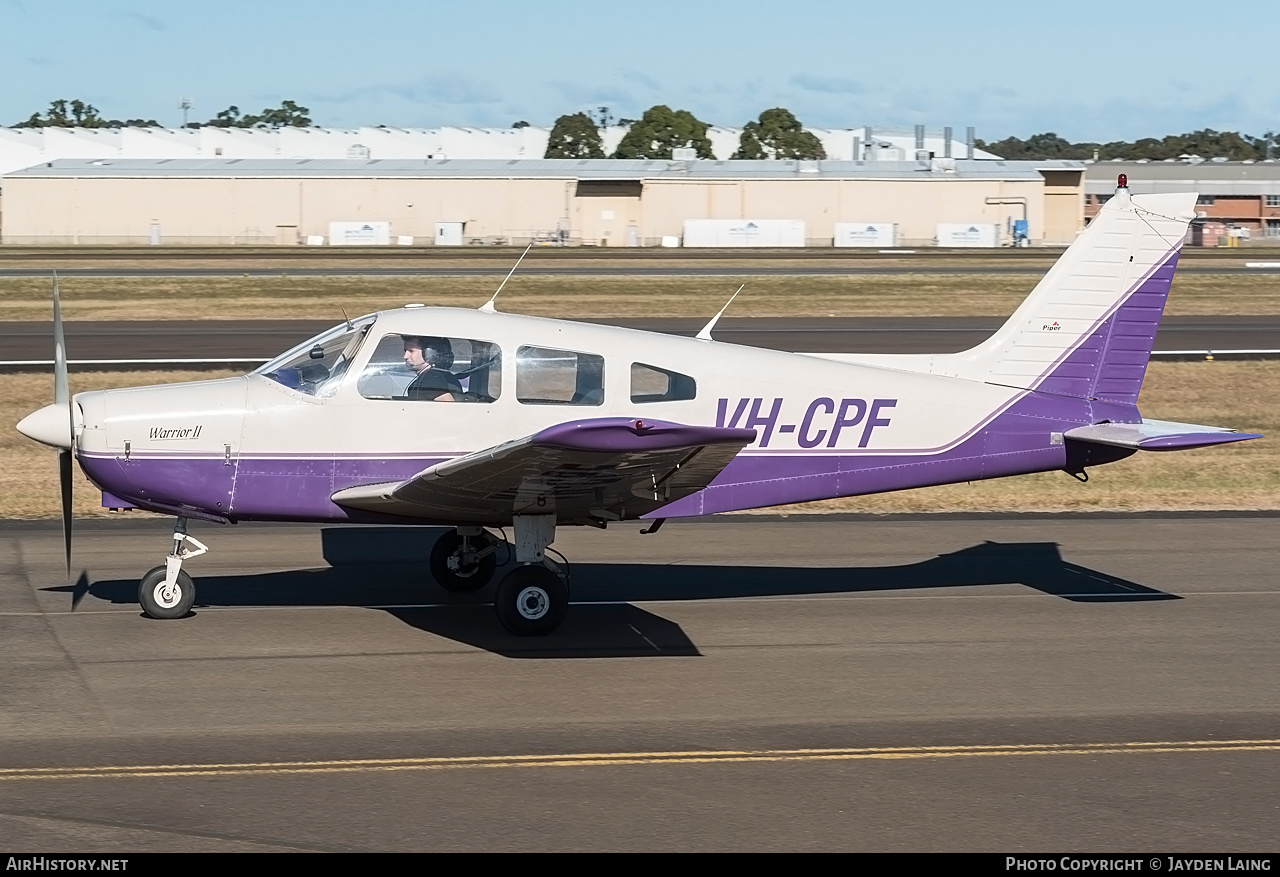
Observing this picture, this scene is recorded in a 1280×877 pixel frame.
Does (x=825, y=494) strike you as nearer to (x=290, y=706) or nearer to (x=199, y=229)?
(x=290, y=706)

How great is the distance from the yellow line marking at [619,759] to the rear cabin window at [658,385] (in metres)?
3.54

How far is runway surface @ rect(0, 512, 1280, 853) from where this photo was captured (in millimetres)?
6914

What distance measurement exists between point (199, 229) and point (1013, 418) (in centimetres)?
9620

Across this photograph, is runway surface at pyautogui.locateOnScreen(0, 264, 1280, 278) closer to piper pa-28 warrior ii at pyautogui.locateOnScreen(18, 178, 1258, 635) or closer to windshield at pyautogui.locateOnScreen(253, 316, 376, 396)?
piper pa-28 warrior ii at pyautogui.locateOnScreen(18, 178, 1258, 635)

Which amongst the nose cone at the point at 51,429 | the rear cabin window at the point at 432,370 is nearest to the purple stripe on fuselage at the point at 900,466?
the rear cabin window at the point at 432,370

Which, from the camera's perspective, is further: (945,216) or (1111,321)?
(945,216)

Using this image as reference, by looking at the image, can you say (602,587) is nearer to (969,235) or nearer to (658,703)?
(658,703)

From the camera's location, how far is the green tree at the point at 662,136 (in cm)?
14962

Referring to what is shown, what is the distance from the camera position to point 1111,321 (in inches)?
470

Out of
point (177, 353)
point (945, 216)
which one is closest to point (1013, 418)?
point (177, 353)

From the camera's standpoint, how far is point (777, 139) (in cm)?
14788

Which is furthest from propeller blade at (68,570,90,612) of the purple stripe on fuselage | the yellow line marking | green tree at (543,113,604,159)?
green tree at (543,113,604,159)

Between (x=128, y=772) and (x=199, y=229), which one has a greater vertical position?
(x=199, y=229)

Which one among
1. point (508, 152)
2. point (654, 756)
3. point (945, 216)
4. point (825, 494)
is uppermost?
point (508, 152)
